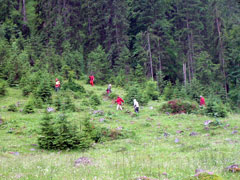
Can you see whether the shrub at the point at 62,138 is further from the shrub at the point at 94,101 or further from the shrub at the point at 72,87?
the shrub at the point at 72,87

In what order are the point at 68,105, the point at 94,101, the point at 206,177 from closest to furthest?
the point at 206,177, the point at 68,105, the point at 94,101

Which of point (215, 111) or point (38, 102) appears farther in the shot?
point (38, 102)

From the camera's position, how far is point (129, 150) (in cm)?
1438

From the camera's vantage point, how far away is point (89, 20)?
62.2 meters

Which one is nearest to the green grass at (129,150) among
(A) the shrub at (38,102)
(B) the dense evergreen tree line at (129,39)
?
(A) the shrub at (38,102)

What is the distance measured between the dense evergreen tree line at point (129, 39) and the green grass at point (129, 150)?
19871mm

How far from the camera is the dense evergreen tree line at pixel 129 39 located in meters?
49.3

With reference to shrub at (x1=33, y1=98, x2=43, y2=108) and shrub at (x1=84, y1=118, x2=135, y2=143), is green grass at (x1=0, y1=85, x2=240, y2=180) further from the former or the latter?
shrub at (x1=33, y1=98, x2=43, y2=108)

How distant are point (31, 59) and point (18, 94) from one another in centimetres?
1667

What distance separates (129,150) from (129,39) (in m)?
45.8

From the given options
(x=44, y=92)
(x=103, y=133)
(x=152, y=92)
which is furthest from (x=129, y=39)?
(x=103, y=133)

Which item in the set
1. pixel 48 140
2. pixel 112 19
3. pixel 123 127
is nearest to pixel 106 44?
pixel 112 19

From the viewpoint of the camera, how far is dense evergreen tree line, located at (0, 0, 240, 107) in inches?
1943

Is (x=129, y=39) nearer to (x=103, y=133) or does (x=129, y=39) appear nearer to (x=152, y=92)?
(x=152, y=92)
